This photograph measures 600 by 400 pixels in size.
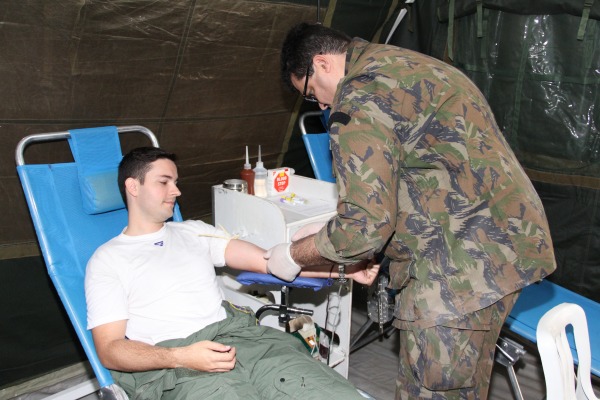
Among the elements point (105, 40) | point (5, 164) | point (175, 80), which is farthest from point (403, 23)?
point (5, 164)

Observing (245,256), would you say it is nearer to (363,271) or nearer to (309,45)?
(363,271)

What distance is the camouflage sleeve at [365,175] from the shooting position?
124 centimetres

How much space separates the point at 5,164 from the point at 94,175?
45 cm

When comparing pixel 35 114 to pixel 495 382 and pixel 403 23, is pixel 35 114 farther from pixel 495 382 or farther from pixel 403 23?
pixel 495 382

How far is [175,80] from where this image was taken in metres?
2.36

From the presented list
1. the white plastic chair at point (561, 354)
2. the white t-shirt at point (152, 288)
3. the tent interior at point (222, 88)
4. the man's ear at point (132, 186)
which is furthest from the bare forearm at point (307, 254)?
the tent interior at point (222, 88)

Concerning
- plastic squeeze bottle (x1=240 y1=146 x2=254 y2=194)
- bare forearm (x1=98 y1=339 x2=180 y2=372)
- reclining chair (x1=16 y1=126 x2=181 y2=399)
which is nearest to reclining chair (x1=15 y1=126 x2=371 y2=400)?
reclining chair (x1=16 y1=126 x2=181 y2=399)

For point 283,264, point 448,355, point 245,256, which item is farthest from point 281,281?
point 448,355

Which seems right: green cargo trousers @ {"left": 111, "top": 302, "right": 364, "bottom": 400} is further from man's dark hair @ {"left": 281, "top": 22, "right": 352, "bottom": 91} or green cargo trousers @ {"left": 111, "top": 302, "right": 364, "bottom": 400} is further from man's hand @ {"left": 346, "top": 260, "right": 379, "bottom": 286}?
man's dark hair @ {"left": 281, "top": 22, "right": 352, "bottom": 91}

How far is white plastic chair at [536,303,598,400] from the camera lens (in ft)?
4.12

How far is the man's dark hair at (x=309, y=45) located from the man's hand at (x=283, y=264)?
22.4 inches

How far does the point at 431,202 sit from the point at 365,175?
0.23 m

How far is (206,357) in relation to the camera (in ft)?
5.00

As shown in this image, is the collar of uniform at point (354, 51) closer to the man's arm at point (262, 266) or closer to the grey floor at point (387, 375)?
Result: the man's arm at point (262, 266)
